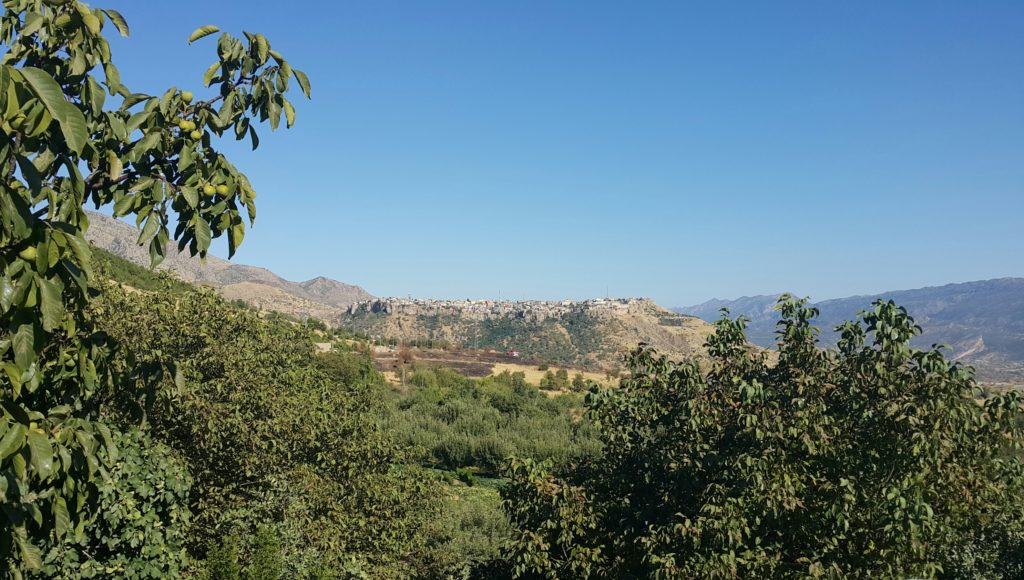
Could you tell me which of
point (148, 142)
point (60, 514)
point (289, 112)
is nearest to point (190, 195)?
point (148, 142)

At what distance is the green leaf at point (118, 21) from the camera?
15.5 feet

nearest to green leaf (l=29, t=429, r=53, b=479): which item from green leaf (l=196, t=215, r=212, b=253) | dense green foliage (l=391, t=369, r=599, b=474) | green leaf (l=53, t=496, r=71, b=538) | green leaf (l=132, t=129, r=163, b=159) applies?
green leaf (l=53, t=496, r=71, b=538)

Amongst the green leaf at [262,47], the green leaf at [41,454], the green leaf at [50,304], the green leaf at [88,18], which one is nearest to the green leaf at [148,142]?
the green leaf at [88,18]

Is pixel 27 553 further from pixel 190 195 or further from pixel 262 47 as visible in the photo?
pixel 262 47

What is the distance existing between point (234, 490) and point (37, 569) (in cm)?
1412

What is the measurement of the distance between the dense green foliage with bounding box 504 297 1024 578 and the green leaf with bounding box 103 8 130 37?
9035mm

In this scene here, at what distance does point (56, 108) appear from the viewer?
109 inches

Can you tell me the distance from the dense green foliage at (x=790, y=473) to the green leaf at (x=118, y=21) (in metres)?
9.03

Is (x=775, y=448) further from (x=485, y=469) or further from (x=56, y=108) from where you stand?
(x=485, y=469)

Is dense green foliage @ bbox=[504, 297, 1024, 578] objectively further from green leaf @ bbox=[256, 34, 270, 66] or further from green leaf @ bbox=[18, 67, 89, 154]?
green leaf @ bbox=[18, 67, 89, 154]

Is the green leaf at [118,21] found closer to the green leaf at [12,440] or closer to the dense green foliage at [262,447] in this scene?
the green leaf at [12,440]

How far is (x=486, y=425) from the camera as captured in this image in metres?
65.2

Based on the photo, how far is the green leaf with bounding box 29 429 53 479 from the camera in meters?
3.16

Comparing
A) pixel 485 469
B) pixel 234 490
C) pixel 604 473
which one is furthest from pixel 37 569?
pixel 485 469
